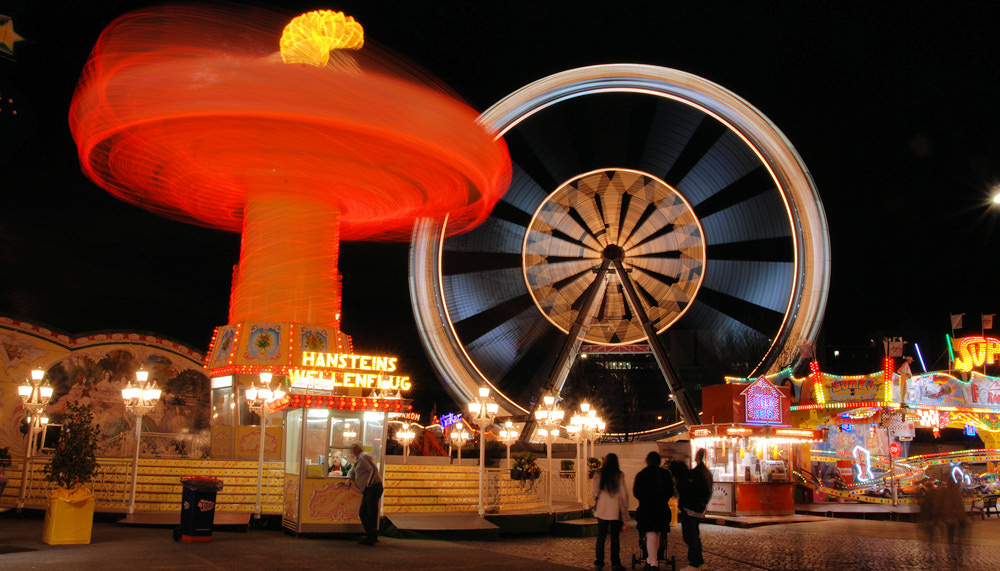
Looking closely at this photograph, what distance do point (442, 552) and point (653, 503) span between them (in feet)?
10.3

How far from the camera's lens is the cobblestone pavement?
9.88m

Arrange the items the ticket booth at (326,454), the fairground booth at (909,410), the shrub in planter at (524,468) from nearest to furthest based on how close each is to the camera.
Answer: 1. the ticket booth at (326,454)
2. the shrub in planter at (524,468)
3. the fairground booth at (909,410)

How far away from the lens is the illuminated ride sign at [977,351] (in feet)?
71.4

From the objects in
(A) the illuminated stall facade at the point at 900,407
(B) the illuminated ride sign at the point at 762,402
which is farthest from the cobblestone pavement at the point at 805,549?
(A) the illuminated stall facade at the point at 900,407

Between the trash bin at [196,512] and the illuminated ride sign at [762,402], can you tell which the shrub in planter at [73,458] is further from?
the illuminated ride sign at [762,402]

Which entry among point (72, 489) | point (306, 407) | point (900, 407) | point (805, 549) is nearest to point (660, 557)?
point (805, 549)

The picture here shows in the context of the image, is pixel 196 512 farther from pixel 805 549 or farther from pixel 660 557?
pixel 805 549

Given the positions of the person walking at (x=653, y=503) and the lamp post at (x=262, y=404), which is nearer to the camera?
the person walking at (x=653, y=503)

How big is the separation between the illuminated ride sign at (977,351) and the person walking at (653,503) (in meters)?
16.9

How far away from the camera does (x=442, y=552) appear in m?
10.3

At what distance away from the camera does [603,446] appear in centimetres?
3092

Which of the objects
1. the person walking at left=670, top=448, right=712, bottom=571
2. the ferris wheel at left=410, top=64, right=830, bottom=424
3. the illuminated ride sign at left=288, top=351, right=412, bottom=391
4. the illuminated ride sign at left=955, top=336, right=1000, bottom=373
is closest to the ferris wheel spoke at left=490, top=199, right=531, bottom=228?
the ferris wheel at left=410, top=64, right=830, bottom=424

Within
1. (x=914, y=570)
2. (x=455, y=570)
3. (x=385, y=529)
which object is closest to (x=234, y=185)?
(x=385, y=529)

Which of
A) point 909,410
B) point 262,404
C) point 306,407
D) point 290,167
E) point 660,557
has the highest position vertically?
point 290,167
